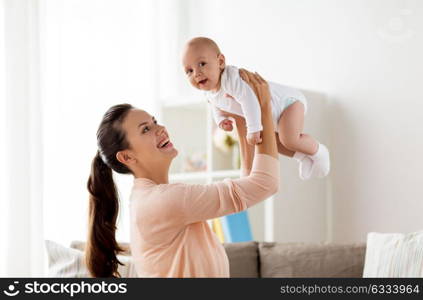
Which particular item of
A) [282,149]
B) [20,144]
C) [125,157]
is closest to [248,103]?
[282,149]

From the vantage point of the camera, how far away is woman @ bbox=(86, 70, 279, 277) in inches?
70.9

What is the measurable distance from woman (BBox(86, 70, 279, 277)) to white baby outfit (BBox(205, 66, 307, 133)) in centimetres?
3

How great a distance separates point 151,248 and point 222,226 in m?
1.52

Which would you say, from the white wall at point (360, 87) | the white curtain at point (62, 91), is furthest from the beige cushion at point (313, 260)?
the white curtain at point (62, 91)

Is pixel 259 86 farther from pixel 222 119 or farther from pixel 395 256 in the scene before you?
pixel 395 256

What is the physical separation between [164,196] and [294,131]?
1.23ft

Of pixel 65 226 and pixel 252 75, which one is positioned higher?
pixel 252 75

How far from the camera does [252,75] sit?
181 cm

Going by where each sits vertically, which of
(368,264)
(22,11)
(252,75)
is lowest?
(368,264)

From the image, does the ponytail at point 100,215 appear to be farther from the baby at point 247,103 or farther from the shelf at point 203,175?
the shelf at point 203,175

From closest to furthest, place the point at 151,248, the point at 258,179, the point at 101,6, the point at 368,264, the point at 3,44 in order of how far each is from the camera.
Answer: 1. the point at 258,179
2. the point at 151,248
3. the point at 368,264
4. the point at 3,44
5. the point at 101,6

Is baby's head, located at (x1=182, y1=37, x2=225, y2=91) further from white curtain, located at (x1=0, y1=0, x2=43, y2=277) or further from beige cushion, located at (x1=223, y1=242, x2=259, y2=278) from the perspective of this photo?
white curtain, located at (x1=0, y1=0, x2=43, y2=277)

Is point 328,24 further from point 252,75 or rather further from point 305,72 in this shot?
point 252,75


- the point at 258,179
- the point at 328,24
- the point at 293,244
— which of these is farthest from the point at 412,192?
the point at 258,179
